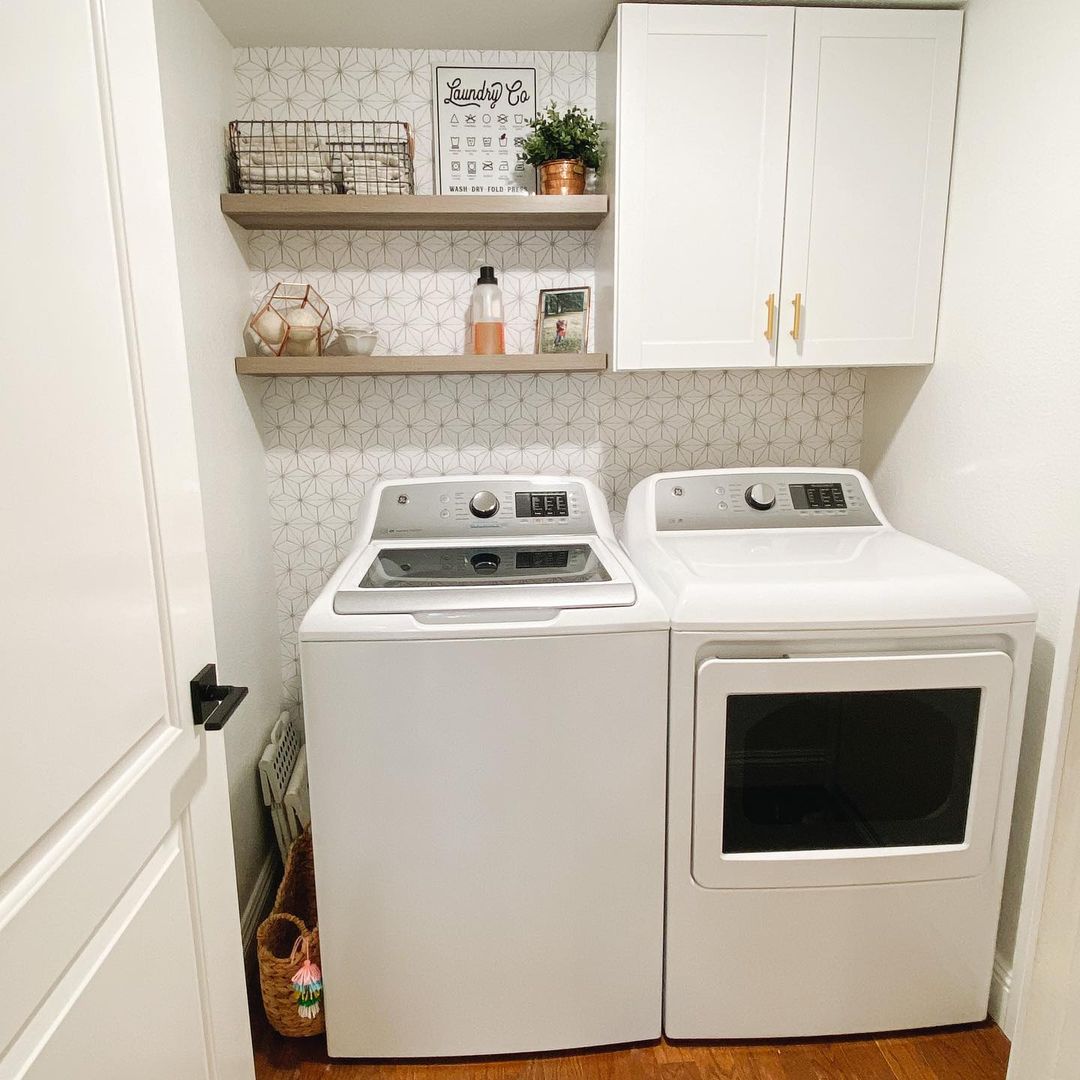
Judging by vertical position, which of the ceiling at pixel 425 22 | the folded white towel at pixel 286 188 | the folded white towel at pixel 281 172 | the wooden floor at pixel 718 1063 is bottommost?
the wooden floor at pixel 718 1063

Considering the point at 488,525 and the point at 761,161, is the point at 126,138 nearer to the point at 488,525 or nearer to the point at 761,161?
the point at 488,525

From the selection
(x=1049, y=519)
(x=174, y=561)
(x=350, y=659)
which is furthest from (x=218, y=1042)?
(x=1049, y=519)

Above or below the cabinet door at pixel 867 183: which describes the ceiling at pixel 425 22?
above

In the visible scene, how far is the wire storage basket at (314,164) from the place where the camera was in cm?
176

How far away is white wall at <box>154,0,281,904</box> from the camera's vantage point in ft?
5.00

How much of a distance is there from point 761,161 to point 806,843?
4.78ft

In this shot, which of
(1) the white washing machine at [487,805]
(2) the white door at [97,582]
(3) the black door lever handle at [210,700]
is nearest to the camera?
(2) the white door at [97,582]

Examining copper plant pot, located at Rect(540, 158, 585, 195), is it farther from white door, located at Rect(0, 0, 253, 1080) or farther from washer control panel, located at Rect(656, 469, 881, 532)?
white door, located at Rect(0, 0, 253, 1080)

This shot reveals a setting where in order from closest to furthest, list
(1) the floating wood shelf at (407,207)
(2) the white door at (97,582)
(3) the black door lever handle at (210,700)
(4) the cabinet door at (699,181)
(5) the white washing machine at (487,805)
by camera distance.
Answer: (2) the white door at (97,582)
(3) the black door lever handle at (210,700)
(5) the white washing machine at (487,805)
(4) the cabinet door at (699,181)
(1) the floating wood shelf at (407,207)

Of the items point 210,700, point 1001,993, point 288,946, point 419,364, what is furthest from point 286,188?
point 1001,993

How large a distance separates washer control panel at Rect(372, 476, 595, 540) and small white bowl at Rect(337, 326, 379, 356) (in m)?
0.35

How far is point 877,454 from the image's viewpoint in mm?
2111

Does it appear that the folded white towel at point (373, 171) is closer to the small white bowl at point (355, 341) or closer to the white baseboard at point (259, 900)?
the small white bowl at point (355, 341)

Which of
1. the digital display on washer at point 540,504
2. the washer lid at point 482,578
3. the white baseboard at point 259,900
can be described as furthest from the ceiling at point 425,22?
the white baseboard at point 259,900
